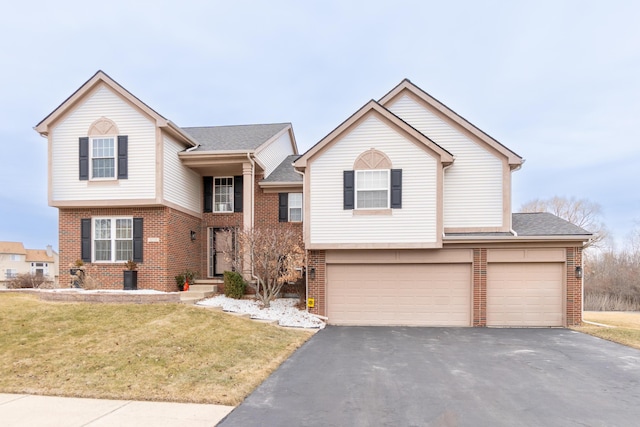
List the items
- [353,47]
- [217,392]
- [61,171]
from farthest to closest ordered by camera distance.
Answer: [353,47], [61,171], [217,392]

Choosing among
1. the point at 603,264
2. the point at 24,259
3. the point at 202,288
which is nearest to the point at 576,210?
the point at 603,264

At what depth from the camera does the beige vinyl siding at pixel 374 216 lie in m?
12.2

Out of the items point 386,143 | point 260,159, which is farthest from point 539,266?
point 260,159

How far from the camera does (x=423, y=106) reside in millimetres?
13906

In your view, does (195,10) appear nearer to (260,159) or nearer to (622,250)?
(260,159)

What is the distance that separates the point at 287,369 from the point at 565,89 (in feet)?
123

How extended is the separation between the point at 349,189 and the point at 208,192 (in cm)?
692

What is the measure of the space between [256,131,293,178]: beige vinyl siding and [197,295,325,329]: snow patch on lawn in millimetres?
5593

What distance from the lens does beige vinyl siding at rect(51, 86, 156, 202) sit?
43.8 ft

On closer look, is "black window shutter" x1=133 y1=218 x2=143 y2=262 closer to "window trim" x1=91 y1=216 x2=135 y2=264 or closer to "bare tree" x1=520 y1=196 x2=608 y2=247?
"window trim" x1=91 y1=216 x2=135 y2=264

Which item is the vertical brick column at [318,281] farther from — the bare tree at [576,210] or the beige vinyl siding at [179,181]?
the bare tree at [576,210]

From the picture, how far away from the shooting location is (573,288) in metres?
12.2

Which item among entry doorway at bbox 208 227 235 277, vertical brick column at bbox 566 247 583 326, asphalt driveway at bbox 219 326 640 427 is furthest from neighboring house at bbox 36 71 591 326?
asphalt driveway at bbox 219 326 640 427

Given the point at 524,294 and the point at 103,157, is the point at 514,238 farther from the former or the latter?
the point at 103,157
